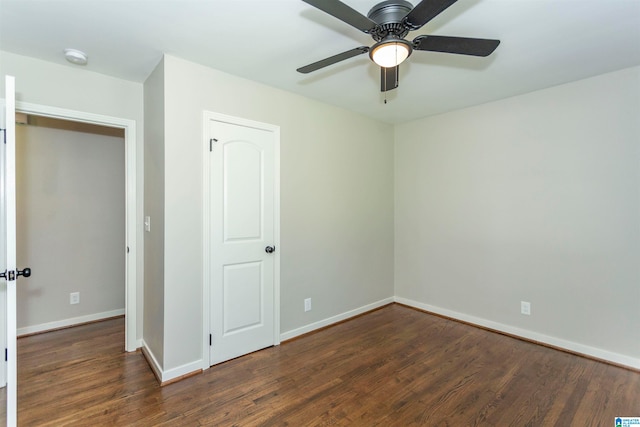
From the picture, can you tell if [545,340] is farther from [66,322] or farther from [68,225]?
[68,225]

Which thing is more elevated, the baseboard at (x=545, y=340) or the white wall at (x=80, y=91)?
the white wall at (x=80, y=91)

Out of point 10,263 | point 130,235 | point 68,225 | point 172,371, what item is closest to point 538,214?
point 172,371

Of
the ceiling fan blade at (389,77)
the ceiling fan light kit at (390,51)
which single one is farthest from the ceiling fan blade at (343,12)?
the ceiling fan blade at (389,77)

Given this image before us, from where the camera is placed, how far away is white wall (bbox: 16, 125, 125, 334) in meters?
3.25

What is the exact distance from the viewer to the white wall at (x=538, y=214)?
2.64 meters

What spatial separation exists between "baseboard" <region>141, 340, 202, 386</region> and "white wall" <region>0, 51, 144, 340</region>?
0.52m

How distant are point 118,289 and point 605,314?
516cm

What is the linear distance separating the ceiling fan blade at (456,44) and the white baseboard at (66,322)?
4.26 meters

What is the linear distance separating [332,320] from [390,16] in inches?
118

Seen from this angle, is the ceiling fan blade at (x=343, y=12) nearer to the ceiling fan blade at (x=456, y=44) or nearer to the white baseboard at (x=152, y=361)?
the ceiling fan blade at (x=456, y=44)

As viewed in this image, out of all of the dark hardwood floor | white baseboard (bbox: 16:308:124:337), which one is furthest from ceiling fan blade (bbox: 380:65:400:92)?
white baseboard (bbox: 16:308:124:337)

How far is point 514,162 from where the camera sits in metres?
3.24

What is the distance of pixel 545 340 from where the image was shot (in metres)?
3.03

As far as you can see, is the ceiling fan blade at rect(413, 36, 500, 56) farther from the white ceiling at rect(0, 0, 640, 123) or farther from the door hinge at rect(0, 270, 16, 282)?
the door hinge at rect(0, 270, 16, 282)
